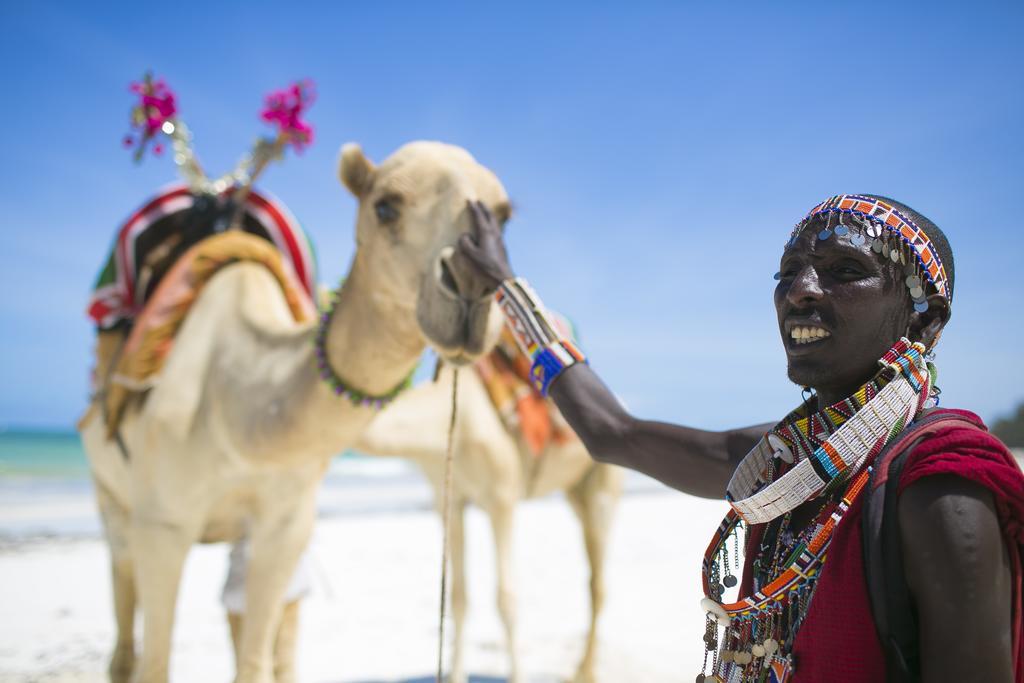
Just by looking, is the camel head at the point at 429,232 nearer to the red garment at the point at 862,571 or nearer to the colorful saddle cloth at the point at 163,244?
the red garment at the point at 862,571

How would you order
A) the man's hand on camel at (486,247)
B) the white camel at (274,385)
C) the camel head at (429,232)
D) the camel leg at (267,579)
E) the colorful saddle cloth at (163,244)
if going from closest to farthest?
the man's hand on camel at (486,247)
the camel head at (429,232)
the white camel at (274,385)
the camel leg at (267,579)
the colorful saddle cloth at (163,244)

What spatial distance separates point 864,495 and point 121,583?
4.38 m

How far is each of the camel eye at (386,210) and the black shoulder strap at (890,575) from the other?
1.81 m

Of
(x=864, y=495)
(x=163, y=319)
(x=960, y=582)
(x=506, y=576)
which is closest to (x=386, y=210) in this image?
(x=163, y=319)

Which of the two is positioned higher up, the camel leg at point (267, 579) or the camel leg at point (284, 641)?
the camel leg at point (267, 579)

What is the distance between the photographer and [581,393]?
5.51 feet

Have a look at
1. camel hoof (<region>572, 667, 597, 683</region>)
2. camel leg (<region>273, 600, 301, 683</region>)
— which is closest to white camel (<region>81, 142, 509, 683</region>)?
camel leg (<region>273, 600, 301, 683</region>)

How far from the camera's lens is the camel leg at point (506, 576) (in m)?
4.86

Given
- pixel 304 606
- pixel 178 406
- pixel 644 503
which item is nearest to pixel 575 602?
pixel 304 606

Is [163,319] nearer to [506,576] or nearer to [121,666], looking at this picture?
[121,666]

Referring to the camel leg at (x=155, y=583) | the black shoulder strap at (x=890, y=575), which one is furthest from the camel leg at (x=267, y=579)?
the black shoulder strap at (x=890, y=575)

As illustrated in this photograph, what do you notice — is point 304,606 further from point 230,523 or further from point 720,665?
point 720,665

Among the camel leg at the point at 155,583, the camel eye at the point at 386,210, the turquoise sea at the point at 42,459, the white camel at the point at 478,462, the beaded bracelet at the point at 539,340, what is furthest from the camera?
the turquoise sea at the point at 42,459

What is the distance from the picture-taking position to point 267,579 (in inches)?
130
